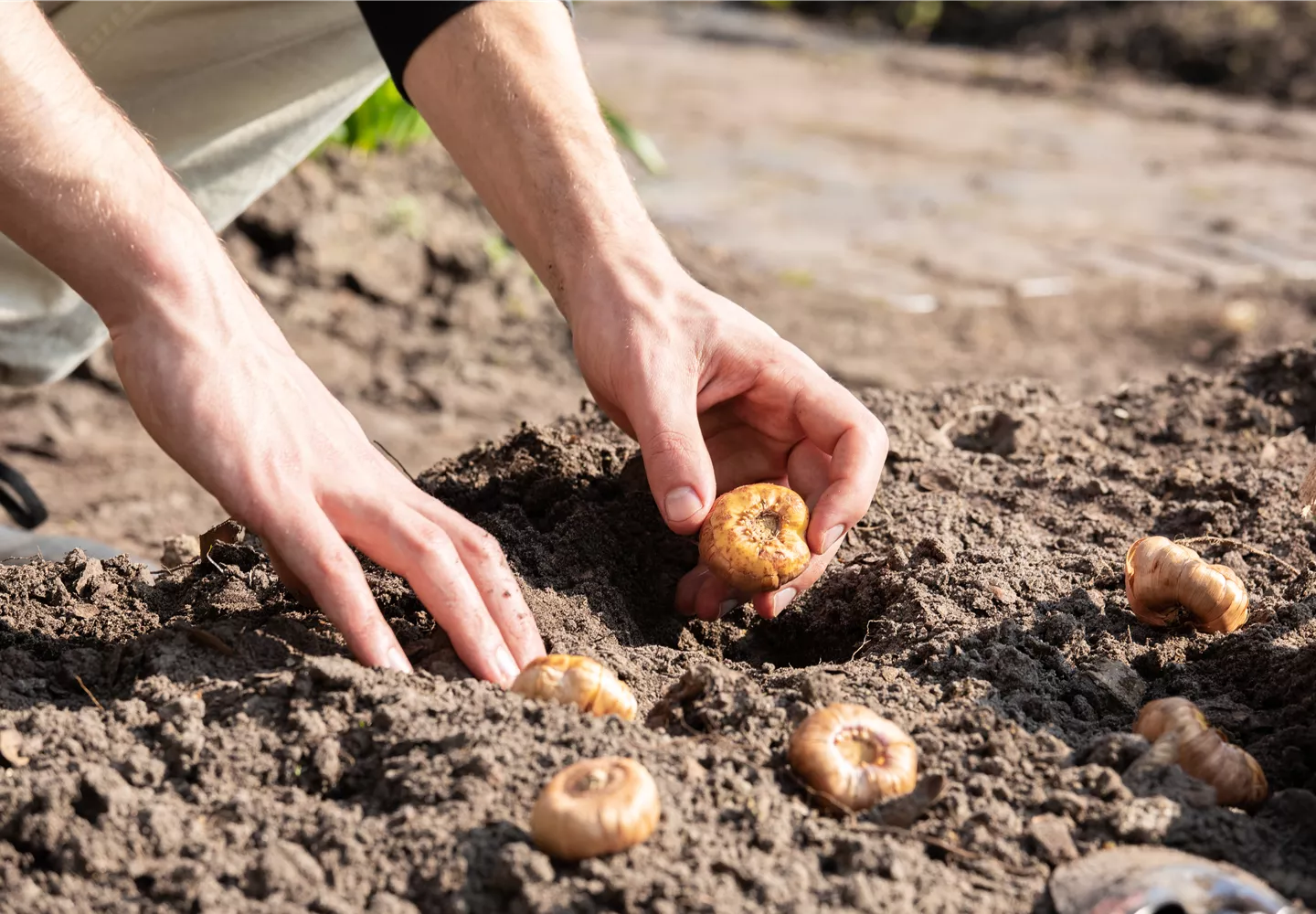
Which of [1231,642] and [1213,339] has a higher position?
[1231,642]

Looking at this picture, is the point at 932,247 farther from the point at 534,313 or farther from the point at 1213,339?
the point at 534,313

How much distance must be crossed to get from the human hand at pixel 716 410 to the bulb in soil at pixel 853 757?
601 millimetres

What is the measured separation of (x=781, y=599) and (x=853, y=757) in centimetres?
68

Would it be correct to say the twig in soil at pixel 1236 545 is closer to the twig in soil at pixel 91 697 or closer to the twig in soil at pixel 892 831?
the twig in soil at pixel 892 831

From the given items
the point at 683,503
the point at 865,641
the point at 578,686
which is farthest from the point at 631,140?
the point at 578,686

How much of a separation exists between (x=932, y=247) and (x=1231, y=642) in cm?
486

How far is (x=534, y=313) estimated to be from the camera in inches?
220

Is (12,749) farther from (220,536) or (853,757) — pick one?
(853,757)

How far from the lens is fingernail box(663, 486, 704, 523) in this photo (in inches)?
88.9

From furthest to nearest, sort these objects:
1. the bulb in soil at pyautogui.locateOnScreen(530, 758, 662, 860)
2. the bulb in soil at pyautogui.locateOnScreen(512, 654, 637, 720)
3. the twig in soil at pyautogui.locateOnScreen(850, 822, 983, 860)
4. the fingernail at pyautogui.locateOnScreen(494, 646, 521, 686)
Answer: the fingernail at pyautogui.locateOnScreen(494, 646, 521, 686)
the bulb in soil at pyautogui.locateOnScreen(512, 654, 637, 720)
the twig in soil at pyautogui.locateOnScreen(850, 822, 983, 860)
the bulb in soil at pyautogui.locateOnScreen(530, 758, 662, 860)

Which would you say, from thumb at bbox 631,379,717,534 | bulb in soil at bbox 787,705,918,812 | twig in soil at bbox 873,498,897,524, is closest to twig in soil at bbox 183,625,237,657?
thumb at bbox 631,379,717,534

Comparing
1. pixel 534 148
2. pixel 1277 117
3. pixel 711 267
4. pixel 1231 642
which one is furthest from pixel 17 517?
pixel 1277 117

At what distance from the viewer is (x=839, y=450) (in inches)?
93.8

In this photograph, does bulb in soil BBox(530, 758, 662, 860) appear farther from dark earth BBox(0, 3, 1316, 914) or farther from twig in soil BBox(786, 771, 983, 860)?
twig in soil BBox(786, 771, 983, 860)
